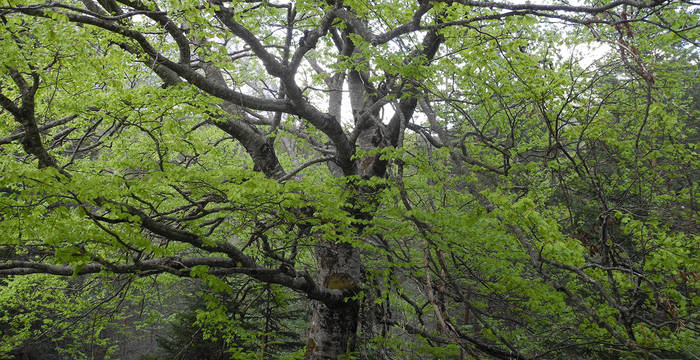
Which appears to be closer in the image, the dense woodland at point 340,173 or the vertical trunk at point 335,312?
the dense woodland at point 340,173

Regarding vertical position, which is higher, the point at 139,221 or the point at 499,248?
the point at 499,248

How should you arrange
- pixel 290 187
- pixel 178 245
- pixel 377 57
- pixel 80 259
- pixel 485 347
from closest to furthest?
pixel 80 259 → pixel 290 187 → pixel 485 347 → pixel 377 57 → pixel 178 245

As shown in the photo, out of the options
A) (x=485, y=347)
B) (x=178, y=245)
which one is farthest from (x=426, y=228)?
(x=178, y=245)

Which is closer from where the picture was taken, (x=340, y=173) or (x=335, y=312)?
(x=335, y=312)

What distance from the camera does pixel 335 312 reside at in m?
5.39

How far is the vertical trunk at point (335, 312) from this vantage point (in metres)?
5.34

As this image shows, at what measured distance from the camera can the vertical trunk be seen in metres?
5.34

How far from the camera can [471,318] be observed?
12.5 metres

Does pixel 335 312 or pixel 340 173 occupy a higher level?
pixel 340 173

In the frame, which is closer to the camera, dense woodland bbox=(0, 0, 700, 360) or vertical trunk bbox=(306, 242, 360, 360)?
dense woodland bbox=(0, 0, 700, 360)

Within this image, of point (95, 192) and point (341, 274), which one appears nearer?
point (95, 192)

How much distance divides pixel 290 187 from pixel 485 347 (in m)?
2.89

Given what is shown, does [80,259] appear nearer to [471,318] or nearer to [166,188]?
[166,188]

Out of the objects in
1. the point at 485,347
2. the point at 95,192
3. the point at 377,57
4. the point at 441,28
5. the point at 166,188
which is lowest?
the point at 485,347
